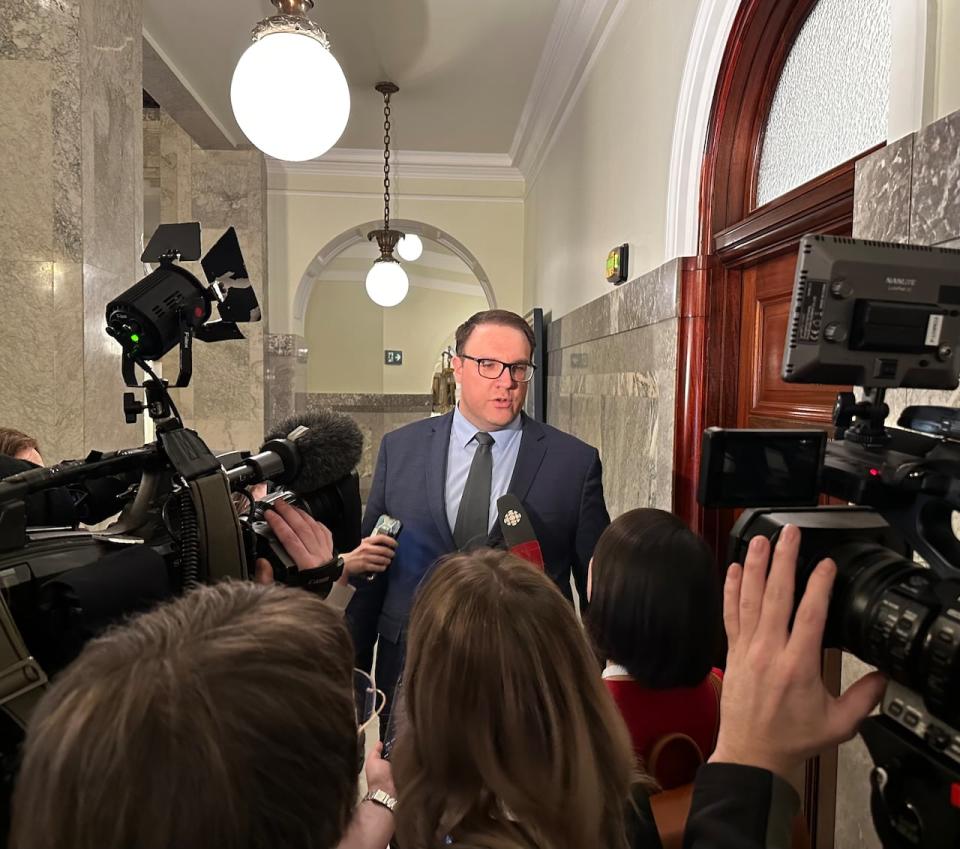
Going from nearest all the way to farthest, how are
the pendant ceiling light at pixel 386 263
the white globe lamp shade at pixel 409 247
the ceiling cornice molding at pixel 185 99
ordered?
the ceiling cornice molding at pixel 185 99 → the pendant ceiling light at pixel 386 263 → the white globe lamp shade at pixel 409 247

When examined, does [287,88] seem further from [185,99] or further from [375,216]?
[375,216]

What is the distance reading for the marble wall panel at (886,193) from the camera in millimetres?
1102

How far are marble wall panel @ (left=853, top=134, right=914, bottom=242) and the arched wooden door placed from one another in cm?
37

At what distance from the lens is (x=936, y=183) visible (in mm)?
1030

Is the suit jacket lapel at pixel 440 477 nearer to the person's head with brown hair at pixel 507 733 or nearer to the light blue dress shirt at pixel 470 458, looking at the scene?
the light blue dress shirt at pixel 470 458

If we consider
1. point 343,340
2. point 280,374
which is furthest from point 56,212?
point 343,340

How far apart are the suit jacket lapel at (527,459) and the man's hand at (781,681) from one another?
1052 mm

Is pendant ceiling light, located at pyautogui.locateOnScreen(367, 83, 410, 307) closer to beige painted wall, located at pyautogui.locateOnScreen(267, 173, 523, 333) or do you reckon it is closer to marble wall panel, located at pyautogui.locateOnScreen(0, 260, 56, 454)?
beige painted wall, located at pyautogui.locateOnScreen(267, 173, 523, 333)

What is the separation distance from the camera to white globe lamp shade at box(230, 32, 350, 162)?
2.29m

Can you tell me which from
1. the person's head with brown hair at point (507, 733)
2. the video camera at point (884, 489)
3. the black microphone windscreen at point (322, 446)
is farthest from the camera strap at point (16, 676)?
the video camera at point (884, 489)

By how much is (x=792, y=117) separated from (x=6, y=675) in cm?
201

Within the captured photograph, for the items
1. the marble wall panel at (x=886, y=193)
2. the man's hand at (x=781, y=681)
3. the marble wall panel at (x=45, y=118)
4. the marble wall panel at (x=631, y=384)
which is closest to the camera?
the man's hand at (x=781, y=681)

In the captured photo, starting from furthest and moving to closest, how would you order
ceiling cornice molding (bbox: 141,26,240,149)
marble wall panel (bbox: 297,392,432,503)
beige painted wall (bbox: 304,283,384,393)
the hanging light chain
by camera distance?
beige painted wall (bbox: 304,283,384,393)
marble wall panel (bbox: 297,392,432,503)
the hanging light chain
ceiling cornice molding (bbox: 141,26,240,149)

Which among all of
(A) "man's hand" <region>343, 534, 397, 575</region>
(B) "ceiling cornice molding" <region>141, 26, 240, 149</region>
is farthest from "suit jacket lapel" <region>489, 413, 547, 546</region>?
(B) "ceiling cornice molding" <region>141, 26, 240, 149</region>
